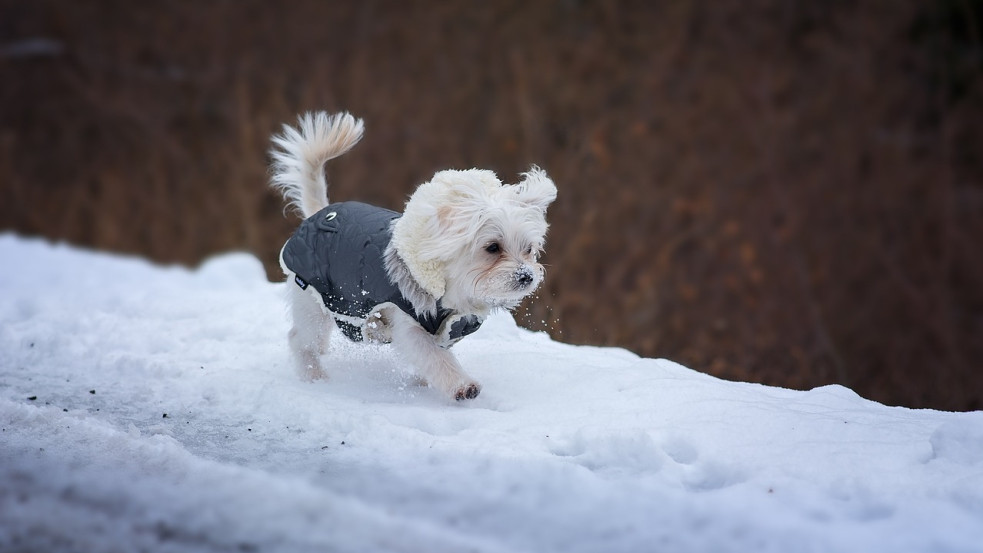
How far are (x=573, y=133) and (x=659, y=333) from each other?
2827 mm

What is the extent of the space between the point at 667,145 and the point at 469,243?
8.27 metres

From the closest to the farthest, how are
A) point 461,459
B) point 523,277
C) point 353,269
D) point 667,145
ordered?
point 461,459 < point 523,277 < point 353,269 < point 667,145

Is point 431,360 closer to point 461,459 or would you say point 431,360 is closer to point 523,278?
point 523,278

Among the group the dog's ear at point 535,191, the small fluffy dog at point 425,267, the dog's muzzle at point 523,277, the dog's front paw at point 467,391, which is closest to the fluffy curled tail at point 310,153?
the small fluffy dog at point 425,267

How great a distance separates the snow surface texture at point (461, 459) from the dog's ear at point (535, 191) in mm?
830

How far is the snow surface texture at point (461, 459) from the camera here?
8.84ft

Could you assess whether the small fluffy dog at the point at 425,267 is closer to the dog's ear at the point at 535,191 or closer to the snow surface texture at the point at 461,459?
the dog's ear at the point at 535,191

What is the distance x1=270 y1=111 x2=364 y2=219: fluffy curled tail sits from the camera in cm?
475

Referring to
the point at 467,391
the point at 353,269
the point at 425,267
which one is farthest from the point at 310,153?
the point at 467,391

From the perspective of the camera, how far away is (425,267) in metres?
4.04

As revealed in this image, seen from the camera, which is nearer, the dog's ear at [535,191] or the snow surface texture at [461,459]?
the snow surface texture at [461,459]

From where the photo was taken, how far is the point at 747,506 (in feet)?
9.45

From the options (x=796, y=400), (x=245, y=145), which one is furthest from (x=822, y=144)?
(x=796, y=400)

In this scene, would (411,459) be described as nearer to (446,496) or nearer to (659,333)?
(446,496)
